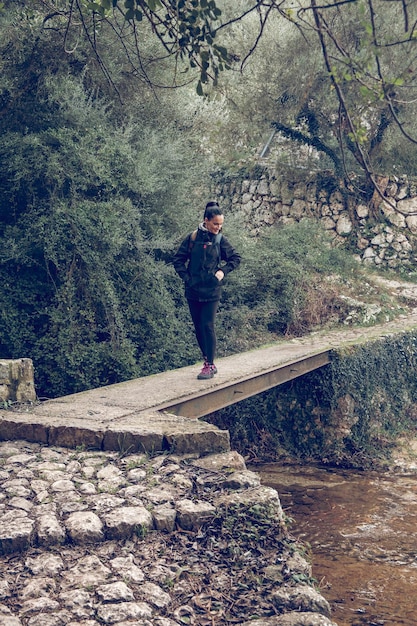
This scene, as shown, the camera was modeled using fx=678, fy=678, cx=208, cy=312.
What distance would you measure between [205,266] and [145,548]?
137 inches

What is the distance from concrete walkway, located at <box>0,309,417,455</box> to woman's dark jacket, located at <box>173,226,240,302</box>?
104cm

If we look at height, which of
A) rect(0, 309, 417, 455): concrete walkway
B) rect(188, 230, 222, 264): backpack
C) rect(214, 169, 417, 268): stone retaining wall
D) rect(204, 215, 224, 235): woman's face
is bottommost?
rect(0, 309, 417, 455): concrete walkway

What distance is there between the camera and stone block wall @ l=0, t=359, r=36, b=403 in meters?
6.27

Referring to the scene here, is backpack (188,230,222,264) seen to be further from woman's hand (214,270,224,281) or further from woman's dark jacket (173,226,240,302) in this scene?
woman's hand (214,270,224,281)

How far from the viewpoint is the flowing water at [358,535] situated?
5.67m

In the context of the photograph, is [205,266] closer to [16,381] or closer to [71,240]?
[16,381]

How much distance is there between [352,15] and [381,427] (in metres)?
9.02

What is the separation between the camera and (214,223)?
22.6 feet

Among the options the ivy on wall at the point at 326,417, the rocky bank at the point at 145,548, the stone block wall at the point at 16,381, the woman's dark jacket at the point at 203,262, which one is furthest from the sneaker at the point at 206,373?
the ivy on wall at the point at 326,417

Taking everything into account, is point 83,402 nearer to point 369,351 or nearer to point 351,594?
point 351,594

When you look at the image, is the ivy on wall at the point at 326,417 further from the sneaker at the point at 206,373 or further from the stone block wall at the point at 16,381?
the stone block wall at the point at 16,381

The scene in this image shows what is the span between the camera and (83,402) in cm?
661

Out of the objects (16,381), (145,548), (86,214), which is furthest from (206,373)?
(145,548)

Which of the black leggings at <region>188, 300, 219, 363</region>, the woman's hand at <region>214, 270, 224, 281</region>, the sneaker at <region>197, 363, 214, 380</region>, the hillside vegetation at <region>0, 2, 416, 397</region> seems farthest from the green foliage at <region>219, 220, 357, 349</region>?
the woman's hand at <region>214, 270, 224, 281</region>
